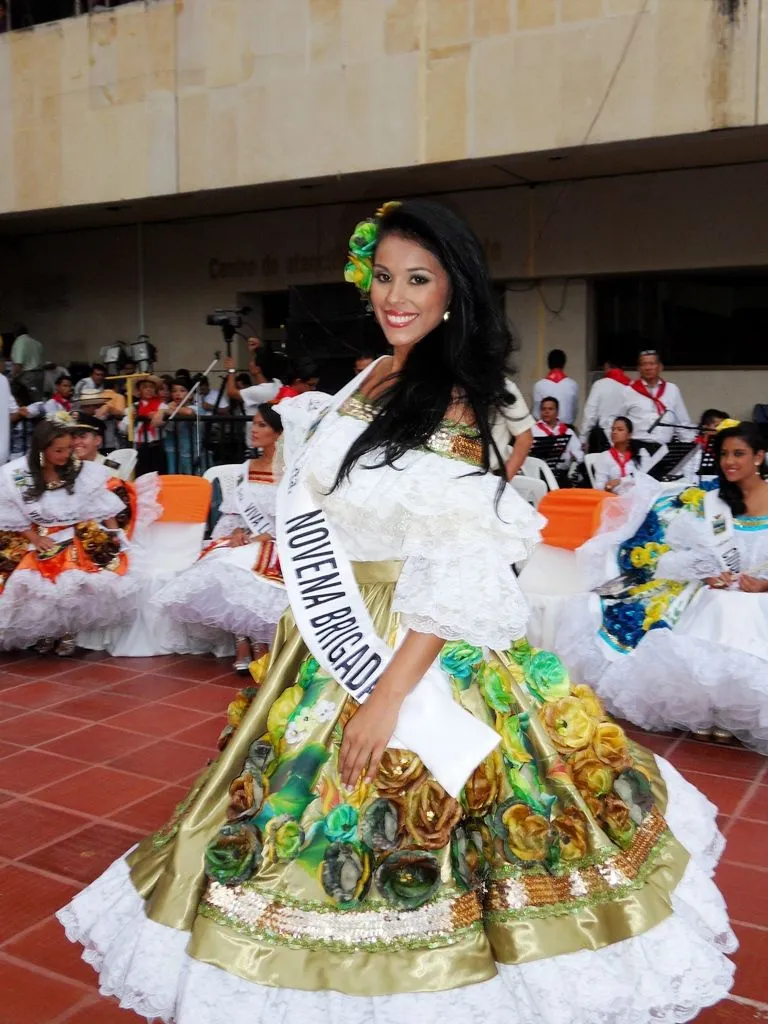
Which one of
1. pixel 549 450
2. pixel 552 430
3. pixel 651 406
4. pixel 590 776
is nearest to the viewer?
pixel 590 776

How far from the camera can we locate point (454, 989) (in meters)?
1.73

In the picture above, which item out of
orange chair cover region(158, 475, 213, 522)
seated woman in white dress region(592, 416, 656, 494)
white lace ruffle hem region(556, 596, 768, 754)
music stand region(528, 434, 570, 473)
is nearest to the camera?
white lace ruffle hem region(556, 596, 768, 754)

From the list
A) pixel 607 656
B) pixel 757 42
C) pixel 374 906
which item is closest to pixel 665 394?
pixel 757 42

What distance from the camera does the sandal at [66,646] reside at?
17.7 feet

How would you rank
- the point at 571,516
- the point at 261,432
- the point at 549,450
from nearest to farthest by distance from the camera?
the point at 571,516
the point at 261,432
the point at 549,450

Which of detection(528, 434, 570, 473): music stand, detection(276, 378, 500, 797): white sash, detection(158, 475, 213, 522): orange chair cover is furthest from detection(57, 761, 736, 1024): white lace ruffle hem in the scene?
detection(528, 434, 570, 473): music stand

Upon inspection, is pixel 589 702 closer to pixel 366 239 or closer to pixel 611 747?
pixel 611 747

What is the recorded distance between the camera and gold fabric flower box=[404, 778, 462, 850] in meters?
1.83

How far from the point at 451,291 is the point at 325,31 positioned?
8.76 m

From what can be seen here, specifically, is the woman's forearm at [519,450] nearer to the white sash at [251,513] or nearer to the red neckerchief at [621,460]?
the white sash at [251,513]

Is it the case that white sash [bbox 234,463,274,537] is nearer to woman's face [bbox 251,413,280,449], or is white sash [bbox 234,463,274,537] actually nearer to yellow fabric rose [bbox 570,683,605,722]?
woman's face [bbox 251,413,280,449]

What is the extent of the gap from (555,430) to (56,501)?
4.70 meters

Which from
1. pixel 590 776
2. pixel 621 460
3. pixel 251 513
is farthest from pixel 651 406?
pixel 590 776

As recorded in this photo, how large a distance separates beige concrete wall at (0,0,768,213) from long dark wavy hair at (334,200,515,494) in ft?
23.3
